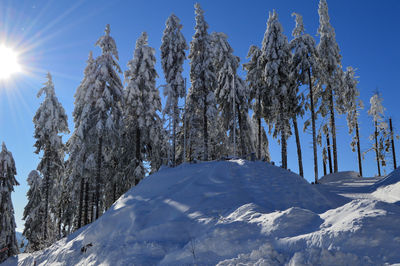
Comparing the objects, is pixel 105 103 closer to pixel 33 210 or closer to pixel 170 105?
pixel 170 105

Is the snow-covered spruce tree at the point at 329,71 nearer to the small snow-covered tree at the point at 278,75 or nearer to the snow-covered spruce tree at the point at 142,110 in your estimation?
the small snow-covered tree at the point at 278,75

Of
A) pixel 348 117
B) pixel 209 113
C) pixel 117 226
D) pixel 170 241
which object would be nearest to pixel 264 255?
pixel 170 241

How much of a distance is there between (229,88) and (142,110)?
27.6 ft

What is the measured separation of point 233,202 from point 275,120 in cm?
1782

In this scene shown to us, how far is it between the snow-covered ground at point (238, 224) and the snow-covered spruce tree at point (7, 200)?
1574cm

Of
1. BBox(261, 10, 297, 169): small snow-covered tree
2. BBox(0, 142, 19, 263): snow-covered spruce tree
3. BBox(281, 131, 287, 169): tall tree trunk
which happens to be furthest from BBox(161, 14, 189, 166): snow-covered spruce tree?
BBox(0, 142, 19, 263): snow-covered spruce tree

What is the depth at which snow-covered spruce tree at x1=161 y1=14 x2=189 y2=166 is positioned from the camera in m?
Answer: 26.5

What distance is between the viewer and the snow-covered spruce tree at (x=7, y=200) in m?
27.1

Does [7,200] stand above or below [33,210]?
above

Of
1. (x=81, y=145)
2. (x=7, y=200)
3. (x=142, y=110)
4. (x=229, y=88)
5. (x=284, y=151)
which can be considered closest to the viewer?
(x=142, y=110)

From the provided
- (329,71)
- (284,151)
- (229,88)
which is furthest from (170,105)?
(329,71)

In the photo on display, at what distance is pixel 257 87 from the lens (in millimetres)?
28094

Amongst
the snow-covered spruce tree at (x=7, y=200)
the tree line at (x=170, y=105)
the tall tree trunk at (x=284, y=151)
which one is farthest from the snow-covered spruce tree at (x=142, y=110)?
the snow-covered spruce tree at (x=7, y=200)

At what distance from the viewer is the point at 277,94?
26.5 m
